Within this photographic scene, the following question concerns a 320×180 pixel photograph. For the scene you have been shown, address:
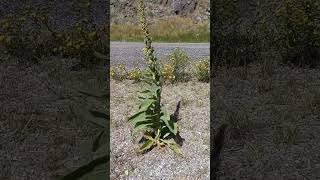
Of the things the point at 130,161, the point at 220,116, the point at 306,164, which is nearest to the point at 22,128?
the point at 130,161

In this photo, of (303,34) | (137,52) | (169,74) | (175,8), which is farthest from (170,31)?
(169,74)

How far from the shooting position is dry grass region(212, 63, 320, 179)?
2.14m

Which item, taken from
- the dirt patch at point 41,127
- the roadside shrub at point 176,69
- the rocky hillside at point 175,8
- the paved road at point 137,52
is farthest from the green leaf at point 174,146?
the rocky hillside at point 175,8

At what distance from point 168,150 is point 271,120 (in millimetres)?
654

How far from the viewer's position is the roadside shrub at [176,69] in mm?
3290

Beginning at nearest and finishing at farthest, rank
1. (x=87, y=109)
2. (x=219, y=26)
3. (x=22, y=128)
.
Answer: (x=87, y=109) → (x=22, y=128) → (x=219, y=26)

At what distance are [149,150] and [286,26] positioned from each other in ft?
6.66

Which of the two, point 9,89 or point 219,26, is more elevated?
point 219,26

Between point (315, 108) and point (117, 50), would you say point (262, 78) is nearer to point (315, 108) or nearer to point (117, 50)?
point (315, 108)

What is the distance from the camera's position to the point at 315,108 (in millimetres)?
2762

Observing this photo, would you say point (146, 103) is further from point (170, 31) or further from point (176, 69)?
point (170, 31)

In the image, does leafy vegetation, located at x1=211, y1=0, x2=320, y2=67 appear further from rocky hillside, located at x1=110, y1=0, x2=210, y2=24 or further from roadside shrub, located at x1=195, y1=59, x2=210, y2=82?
rocky hillside, located at x1=110, y1=0, x2=210, y2=24

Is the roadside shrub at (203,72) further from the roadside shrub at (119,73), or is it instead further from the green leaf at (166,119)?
the green leaf at (166,119)

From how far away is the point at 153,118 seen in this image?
2.17 meters
